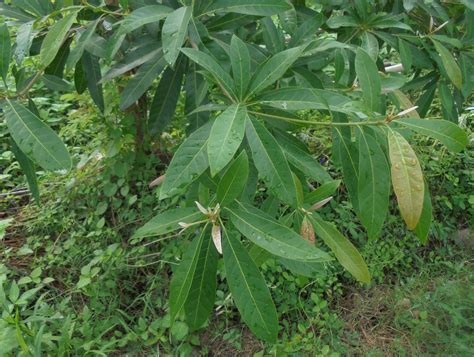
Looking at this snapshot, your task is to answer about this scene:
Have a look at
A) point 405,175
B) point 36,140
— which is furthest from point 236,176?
point 36,140

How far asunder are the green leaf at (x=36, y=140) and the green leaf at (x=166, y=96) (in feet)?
1.47

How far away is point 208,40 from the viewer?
124 cm


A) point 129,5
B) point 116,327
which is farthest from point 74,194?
point 129,5

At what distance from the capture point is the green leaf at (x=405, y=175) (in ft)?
3.03

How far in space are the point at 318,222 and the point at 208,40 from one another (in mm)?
532

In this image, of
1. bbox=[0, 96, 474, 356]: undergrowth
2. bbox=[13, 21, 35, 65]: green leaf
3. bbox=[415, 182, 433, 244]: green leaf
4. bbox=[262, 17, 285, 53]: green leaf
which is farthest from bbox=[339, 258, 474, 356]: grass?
bbox=[13, 21, 35, 65]: green leaf

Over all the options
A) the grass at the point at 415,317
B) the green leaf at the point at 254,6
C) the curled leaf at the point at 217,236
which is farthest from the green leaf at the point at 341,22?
the grass at the point at 415,317

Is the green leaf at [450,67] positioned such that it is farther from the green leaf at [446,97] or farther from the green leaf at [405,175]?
the green leaf at [405,175]

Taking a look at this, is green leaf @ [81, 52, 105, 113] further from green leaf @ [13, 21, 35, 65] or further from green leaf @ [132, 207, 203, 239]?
green leaf @ [132, 207, 203, 239]

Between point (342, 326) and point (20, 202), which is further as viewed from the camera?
point (20, 202)

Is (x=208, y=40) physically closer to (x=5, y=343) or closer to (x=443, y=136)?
(x=443, y=136)

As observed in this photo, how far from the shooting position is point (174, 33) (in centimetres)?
104

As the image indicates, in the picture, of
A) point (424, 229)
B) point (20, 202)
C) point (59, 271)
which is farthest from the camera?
point (20, 202)

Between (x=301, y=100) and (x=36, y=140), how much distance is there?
55 cm
